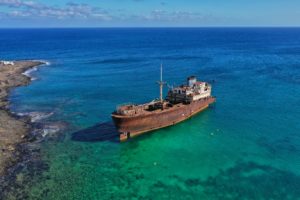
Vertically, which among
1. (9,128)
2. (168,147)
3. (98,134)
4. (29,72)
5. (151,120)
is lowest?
(168,147)

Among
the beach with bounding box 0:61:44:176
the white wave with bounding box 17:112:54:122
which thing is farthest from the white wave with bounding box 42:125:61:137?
the white wave with bounding box 17:112:54:122

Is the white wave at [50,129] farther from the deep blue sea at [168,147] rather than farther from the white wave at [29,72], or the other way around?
the white wave at [29,72]

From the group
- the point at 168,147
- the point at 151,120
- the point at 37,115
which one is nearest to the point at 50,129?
the point at 37,115

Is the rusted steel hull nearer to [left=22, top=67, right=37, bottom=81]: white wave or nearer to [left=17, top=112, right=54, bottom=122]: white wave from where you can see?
[left=17, top=112, right=54, bottom=122]: white wave

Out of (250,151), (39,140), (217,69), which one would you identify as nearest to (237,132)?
(250,151)

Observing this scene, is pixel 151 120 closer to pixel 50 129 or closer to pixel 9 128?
pixel 50 129

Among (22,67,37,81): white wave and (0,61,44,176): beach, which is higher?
(22,67,37,81): white wave

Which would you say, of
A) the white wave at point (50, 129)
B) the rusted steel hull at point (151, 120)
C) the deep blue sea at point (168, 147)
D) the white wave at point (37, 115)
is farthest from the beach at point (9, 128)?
the rusted steel hull at point (151, 120)
